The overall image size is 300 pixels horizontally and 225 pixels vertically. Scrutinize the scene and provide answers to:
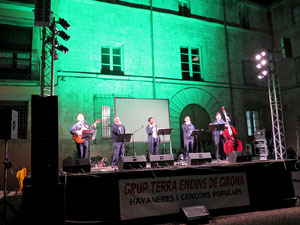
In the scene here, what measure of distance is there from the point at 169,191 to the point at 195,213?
22.4 inches

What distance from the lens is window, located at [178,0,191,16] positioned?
12.9m

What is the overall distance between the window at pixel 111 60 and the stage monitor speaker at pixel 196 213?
25.4 ft

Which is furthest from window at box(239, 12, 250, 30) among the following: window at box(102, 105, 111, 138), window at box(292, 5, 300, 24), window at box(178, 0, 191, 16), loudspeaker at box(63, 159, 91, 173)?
loudspeaker at box(63, 159, 91, 173)

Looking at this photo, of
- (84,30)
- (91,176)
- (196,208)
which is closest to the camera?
(91,176)

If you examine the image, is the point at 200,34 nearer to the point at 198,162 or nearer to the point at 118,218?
the point at 198,162

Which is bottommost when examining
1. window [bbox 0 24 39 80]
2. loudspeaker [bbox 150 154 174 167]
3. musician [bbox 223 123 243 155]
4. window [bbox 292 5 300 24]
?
loudspeaker [bbox 150 154 174 167]

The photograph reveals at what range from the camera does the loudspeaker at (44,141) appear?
377 cm

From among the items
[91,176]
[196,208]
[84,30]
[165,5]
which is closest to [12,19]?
[84,30]

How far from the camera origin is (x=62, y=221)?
375cm

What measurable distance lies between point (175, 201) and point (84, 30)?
8454mm

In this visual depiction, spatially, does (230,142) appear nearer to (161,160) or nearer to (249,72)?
(161,160)

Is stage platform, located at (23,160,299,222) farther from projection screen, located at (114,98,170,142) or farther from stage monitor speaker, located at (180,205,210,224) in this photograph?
projection screen, located at (114,98,170,142)

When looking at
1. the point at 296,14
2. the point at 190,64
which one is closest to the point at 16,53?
the point at 190,64

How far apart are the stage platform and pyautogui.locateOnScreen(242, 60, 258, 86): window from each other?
9192 mm
